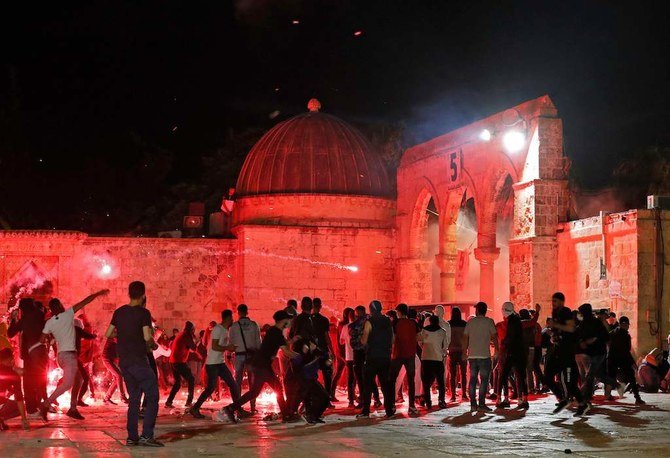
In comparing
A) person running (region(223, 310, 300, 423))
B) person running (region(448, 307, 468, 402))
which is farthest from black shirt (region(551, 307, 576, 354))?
person running (region(223, 310, 300, 423))

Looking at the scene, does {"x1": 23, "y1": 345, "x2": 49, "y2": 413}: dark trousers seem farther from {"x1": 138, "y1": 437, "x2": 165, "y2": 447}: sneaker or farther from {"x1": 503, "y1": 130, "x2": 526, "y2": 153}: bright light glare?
{"x1": 503, "y1": 130, "x2": 526, "y2": 153}: bright light glare

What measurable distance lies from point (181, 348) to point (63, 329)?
325cm

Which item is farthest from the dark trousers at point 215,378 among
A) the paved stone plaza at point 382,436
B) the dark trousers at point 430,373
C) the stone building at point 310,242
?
the stone building at point 310,242

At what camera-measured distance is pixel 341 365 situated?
18.8 metres

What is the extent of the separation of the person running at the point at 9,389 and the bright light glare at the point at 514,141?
13607 mm

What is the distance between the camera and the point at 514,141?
80.3ft

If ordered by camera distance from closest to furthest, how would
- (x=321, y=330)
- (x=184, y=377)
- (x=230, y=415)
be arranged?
(x=230, y=415), (x=321, y=330), (x=184, y=377)

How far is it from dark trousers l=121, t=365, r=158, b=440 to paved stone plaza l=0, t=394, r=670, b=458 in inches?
10.0

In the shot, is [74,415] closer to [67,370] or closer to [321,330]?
[67,370]

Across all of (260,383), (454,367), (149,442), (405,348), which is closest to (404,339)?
(405,348)

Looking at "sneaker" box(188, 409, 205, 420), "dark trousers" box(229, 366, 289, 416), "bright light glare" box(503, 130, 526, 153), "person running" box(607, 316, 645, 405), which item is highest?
"bright light glare" box(503, 130, 526, 153)

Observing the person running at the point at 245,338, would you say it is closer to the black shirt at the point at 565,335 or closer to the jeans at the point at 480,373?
the jeans at the point at 480,373

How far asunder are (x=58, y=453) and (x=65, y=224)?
3548 cm

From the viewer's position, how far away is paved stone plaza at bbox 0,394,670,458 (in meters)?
10.4
